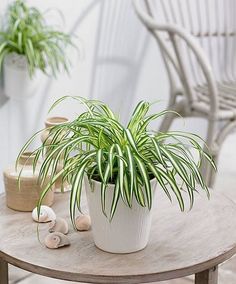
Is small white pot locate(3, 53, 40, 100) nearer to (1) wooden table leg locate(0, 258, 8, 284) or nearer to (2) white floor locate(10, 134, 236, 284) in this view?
(2) white floor locate(10, 134, 236, 284)

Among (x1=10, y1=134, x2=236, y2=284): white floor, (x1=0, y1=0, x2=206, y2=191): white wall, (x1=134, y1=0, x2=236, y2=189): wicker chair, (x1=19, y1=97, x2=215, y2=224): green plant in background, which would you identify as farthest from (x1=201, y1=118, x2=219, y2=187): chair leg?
(x1=19, y1=97, x2=215, y2=224): green plant in background

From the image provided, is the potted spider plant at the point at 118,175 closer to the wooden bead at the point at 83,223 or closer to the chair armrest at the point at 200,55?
the wooden bead at the point at 83,223

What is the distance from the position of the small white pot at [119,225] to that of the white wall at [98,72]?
49.7 inches

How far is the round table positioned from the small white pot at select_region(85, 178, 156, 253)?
21mm

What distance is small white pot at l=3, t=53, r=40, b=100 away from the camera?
8.79ft

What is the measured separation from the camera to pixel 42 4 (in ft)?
9.23

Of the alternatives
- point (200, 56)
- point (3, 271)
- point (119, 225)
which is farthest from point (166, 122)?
point (119, 225)

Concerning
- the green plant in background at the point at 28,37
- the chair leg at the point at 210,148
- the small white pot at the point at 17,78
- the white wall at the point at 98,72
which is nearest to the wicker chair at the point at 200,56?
the chair leg at the point at 210,148

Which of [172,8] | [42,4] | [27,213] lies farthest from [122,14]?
[27,213]

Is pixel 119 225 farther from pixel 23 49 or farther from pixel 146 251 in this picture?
Result: pixel 23 49

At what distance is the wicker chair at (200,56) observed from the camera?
2742mm

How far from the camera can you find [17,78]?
2693mm

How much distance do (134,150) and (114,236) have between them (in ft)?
0.68

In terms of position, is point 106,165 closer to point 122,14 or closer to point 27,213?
point 27,213
